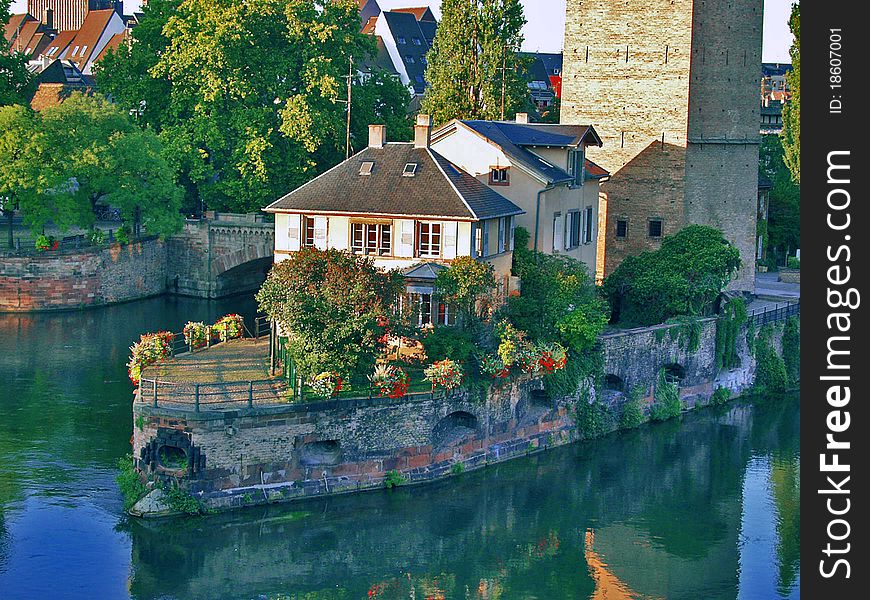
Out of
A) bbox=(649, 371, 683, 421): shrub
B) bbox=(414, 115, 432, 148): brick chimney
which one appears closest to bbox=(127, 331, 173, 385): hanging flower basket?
bbox=(414, 115, 432, 148): brick chimney

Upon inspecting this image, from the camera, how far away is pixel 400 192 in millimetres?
47469

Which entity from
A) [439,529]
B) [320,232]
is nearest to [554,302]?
[320,232]

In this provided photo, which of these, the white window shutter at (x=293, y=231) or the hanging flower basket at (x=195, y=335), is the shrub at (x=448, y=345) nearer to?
the white window shutter at (x=293, y=231)

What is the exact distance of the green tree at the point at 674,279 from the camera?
54094 mm

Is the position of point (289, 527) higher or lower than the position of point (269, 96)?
lower

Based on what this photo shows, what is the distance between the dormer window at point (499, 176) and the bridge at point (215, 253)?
23.4m

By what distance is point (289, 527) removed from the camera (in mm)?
37594

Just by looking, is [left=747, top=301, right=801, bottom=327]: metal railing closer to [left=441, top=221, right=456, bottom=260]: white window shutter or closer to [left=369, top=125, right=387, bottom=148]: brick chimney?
[left=441, top=221, right=456, bottom=260]: white window shutter

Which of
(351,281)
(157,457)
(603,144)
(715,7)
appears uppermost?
(715,7)

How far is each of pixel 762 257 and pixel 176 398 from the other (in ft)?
146

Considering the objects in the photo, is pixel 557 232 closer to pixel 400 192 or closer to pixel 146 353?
pixel 400 192

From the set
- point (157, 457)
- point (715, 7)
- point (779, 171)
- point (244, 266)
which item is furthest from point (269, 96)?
point (157, 457)

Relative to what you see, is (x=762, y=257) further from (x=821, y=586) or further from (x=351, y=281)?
(x=821, y=586)

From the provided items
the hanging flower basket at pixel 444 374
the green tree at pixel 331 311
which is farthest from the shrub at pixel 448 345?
the green tree at pixel 331 311
